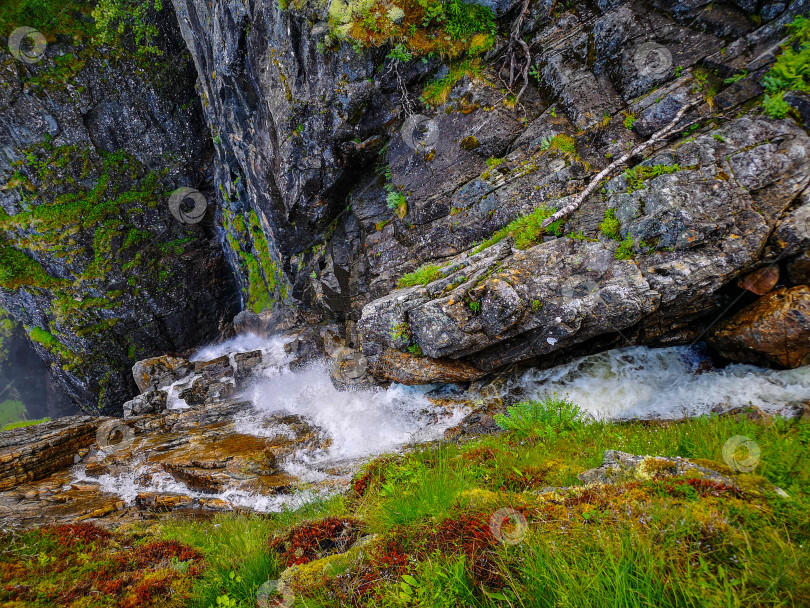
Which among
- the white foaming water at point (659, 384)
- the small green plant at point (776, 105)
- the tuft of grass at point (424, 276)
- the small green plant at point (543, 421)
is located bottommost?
the white foaming water at point (659, 384)

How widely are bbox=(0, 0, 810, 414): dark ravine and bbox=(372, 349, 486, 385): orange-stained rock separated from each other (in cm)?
8

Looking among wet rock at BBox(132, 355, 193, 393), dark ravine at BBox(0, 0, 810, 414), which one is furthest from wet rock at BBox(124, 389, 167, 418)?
dark ravine at BBox(0, 0, 810, 414)

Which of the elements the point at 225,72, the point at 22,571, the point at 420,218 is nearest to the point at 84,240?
the point at 225,72

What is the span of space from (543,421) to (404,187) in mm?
8108

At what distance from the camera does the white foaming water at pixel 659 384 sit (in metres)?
6.37

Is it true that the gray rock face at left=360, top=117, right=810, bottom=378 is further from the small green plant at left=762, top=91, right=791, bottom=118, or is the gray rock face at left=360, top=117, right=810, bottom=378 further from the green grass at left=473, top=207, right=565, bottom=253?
the green grass at left=473, top=207, right=565, bottom=253

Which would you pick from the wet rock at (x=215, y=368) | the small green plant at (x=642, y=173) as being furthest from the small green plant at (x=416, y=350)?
the wet rock at (x=215, y=368)

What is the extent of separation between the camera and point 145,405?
14445mm

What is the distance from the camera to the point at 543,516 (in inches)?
114

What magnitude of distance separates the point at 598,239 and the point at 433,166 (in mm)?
5260

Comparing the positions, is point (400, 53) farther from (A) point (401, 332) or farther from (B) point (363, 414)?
(B) point (363, 414)

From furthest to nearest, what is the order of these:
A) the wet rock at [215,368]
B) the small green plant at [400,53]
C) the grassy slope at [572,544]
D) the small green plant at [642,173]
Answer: the wet rock at [215,368] < the small green plant at [400,53] < the small green plant at [642,173] < the grassy slope at [572,544]

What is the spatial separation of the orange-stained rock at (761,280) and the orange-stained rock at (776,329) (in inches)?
5.3

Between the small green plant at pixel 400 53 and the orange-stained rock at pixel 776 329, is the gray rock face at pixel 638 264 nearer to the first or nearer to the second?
the orange-stained rock at pixel 776 329
